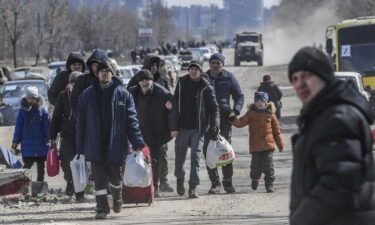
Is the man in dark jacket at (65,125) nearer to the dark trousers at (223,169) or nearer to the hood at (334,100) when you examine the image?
the dark trousers at (223,169)

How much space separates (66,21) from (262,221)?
218 ft

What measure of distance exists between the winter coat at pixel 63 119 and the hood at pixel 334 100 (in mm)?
7973

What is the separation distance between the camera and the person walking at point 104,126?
36.0ft

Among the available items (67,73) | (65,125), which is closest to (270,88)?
(67,73)

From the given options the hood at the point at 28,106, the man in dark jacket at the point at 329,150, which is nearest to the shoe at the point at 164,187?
the hood at the point at 28,106

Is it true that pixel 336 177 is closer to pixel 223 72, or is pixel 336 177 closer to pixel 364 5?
pixel 223 72

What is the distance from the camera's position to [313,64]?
5094mm

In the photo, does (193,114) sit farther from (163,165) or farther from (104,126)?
(104,126)

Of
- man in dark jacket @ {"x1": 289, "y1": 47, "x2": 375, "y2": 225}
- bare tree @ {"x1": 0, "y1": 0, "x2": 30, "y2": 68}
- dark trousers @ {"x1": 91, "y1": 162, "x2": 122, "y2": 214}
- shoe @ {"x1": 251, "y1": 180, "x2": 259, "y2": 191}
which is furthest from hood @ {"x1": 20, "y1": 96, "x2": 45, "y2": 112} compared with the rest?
bare tree @ {"x1": 0, "y1": 0, "x2": 30, "y2": 68}

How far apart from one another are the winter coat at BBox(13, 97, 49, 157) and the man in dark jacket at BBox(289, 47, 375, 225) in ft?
29.3

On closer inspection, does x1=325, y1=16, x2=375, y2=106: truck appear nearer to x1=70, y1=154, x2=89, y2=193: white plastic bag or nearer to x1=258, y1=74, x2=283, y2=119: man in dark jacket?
x1=258, y1=74, x2=283, y2=119: man in dark jacket

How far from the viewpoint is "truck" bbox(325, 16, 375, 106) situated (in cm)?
2883

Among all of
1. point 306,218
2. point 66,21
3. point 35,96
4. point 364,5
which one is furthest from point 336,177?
point 66,21

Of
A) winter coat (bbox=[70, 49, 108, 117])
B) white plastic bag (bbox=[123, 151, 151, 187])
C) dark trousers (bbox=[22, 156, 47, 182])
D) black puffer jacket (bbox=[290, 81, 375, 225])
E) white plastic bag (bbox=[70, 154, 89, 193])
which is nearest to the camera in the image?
black puffer jacket (bbox=[290, 81, 375, 225])
